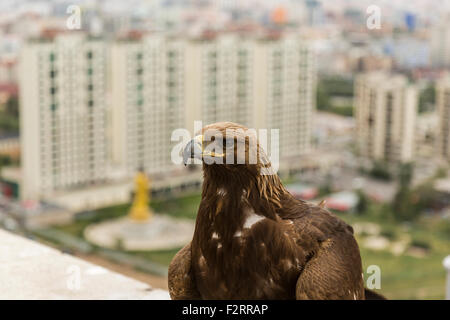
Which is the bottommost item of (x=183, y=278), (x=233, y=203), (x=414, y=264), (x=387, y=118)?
(x=414, y=264)

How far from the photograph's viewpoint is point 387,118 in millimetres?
11797

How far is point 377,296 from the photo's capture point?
3.37 feet

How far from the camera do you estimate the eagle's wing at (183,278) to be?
978 millimetres

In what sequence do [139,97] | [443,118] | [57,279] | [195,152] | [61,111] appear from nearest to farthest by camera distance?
[195,152], [57,279], [61,111], [139,97], [443,118]

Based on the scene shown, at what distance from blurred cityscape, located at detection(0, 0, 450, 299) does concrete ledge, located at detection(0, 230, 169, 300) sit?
600cm

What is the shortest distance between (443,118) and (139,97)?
4.64m

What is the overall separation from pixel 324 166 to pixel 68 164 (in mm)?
4484

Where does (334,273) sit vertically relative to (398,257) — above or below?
above

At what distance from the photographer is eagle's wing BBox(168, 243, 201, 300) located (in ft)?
3.21

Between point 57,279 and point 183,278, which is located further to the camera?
point 57,279

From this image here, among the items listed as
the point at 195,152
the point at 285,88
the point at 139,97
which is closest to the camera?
the point at 195,152

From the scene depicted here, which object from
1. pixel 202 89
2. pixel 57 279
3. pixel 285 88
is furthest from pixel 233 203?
pixel 285 88

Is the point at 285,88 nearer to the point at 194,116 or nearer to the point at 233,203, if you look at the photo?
the point at 194,116

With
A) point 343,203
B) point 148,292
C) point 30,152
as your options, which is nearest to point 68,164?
point 30,152
